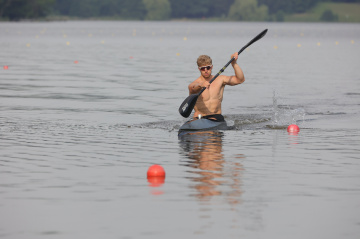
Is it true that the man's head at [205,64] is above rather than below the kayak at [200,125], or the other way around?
above

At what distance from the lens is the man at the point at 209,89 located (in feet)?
59.7

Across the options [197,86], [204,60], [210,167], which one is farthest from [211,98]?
[210,167]

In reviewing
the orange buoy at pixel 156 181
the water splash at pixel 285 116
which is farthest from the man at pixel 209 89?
the orange buoy at pixel 156 181

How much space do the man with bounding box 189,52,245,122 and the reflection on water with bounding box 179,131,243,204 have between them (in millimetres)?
459

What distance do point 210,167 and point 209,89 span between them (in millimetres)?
4622

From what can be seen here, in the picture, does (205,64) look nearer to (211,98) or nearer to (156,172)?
(211,98)

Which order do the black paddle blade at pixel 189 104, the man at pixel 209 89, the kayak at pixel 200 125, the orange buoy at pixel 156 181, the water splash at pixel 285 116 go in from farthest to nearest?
1. the water splash at pixel 285 116
2. the kayak at pixel 200 125
3. the black paddle blade at pixel 189 104
4. the man at pixel 209 89
5. the orange buoy at pixel 156 181

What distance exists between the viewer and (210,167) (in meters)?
14.2

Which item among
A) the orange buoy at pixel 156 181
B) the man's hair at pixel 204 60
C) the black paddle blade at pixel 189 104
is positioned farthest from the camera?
the black paddle blade at pixel 189 104

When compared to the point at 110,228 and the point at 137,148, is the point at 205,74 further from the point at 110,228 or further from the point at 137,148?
the point at 110,228

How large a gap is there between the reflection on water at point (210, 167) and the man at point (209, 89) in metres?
0.46

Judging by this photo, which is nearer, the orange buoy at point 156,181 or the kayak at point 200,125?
the orange buoy at point 156,181

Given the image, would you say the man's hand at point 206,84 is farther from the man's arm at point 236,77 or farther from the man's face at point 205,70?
the man's arm at point 236,77

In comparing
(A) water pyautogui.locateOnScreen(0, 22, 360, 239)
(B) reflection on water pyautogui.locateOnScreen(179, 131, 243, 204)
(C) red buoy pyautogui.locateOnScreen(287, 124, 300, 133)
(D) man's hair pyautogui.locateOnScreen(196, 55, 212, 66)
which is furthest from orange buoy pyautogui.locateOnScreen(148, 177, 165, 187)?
(C) red buoy pyautogui.locateOnScreen(287, 124, 300, 133)
